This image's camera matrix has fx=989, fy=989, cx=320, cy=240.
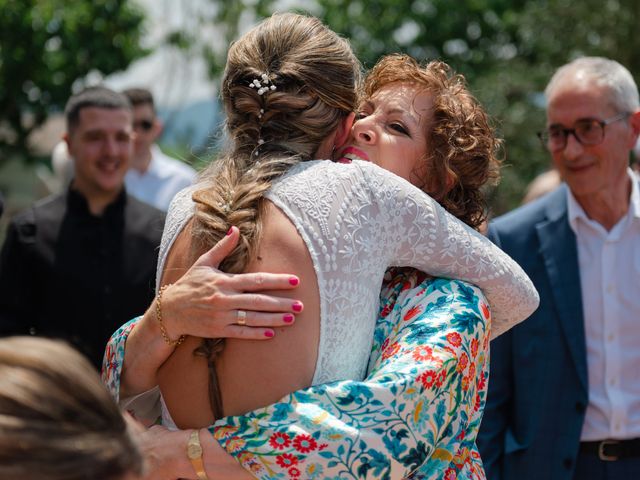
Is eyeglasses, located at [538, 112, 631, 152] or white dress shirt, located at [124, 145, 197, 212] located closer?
eyeglasses, located at [538, 112, 631, 152]

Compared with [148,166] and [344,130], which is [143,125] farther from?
[344,130]

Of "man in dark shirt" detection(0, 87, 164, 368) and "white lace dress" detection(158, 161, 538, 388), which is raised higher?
"white lace dress" detection(158, 161, 538, 388)

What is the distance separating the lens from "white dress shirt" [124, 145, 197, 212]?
720cm

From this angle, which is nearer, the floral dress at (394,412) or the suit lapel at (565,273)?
the floral dress at (394,412)

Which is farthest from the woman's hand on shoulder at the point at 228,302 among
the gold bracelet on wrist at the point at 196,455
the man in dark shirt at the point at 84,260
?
the man in dark shirt at the point at 84,260

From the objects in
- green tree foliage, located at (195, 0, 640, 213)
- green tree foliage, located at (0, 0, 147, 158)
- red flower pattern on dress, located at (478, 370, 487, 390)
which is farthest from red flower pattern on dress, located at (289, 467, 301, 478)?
green tree foliage, located at (0, 0, 147, 158)

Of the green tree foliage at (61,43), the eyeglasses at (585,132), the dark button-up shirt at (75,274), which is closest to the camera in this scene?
the eyeglasses at (585,132)

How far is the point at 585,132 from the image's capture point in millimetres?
4590

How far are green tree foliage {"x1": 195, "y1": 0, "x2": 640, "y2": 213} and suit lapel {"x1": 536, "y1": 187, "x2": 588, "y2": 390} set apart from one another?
2359 mm

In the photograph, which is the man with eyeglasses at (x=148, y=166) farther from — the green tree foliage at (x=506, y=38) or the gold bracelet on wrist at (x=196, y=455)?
the gold bracelet on wrist at (x=196, y=455)

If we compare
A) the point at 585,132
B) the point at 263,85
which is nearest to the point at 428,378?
the point at 263,85

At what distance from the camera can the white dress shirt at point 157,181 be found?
284 inches

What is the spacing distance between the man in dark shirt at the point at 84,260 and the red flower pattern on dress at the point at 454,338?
2.85 meters

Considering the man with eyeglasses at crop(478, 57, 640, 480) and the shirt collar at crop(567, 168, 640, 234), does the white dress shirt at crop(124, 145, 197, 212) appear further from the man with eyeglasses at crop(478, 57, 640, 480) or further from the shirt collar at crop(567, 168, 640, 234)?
the shirt collar at crop(567, 168, 640, 234)
